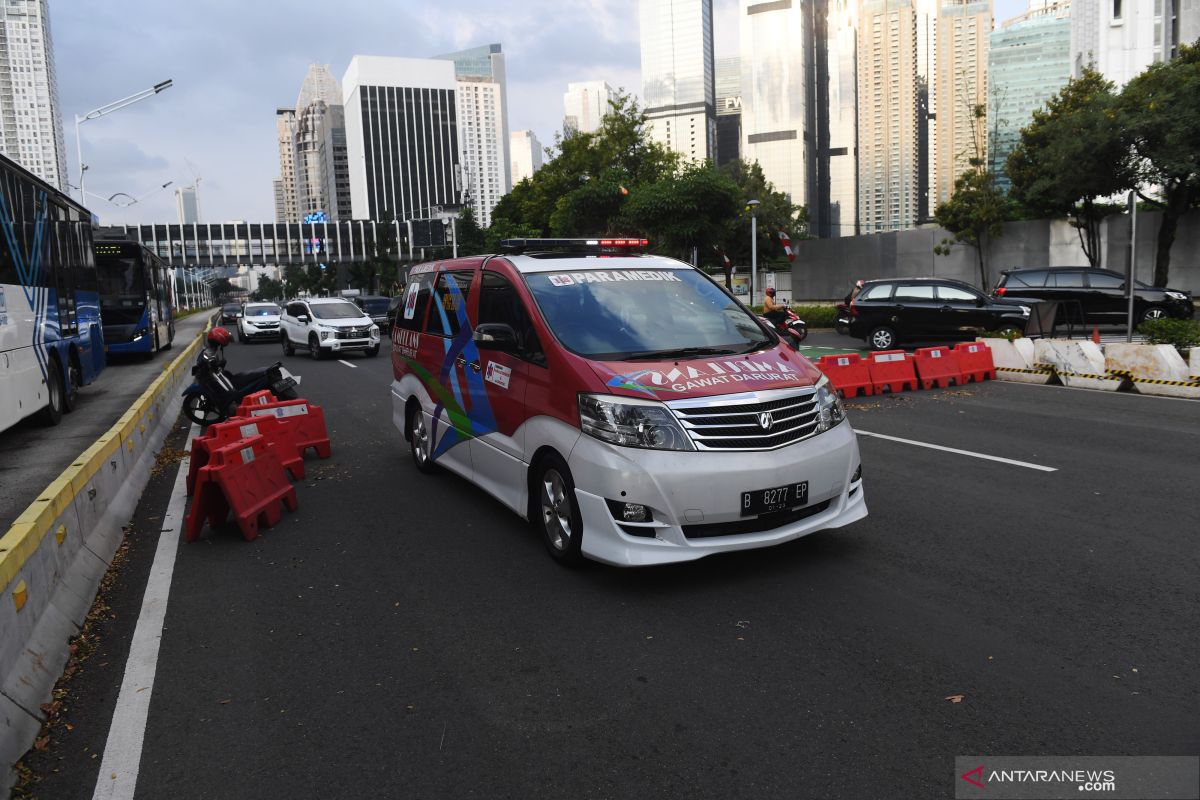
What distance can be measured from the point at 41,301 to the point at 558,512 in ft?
31.4

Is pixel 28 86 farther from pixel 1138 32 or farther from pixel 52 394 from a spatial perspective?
pixel 1138 32

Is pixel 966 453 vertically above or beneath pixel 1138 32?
beneath

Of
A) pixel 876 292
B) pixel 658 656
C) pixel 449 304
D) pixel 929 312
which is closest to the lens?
pixel 658 656

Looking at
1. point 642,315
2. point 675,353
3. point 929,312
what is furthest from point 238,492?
point 929,312

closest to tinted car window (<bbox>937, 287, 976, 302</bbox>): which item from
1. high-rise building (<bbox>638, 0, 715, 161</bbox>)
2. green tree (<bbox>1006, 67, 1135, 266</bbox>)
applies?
green tree (<bbox>1006, 67, 1135, 266</bbox>)

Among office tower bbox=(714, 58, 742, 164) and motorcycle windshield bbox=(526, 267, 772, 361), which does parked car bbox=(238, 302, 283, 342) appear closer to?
motorcycle windshield bbox=(526, 267, 772, 361)

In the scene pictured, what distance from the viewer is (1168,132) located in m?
24.2

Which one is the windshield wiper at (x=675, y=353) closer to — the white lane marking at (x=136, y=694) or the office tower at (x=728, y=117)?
the white lane marking at (x=136, y=694)

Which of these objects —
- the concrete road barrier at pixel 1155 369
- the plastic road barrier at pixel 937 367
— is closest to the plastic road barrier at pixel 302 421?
the plastic road barrier at pixel 937 367

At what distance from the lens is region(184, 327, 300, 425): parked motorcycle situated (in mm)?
11727

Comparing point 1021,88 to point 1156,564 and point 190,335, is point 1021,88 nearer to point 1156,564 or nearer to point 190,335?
point 190,335

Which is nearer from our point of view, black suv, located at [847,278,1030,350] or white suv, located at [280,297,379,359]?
black suv, located at [847,278,1030,350]

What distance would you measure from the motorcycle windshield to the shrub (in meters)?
10.1
